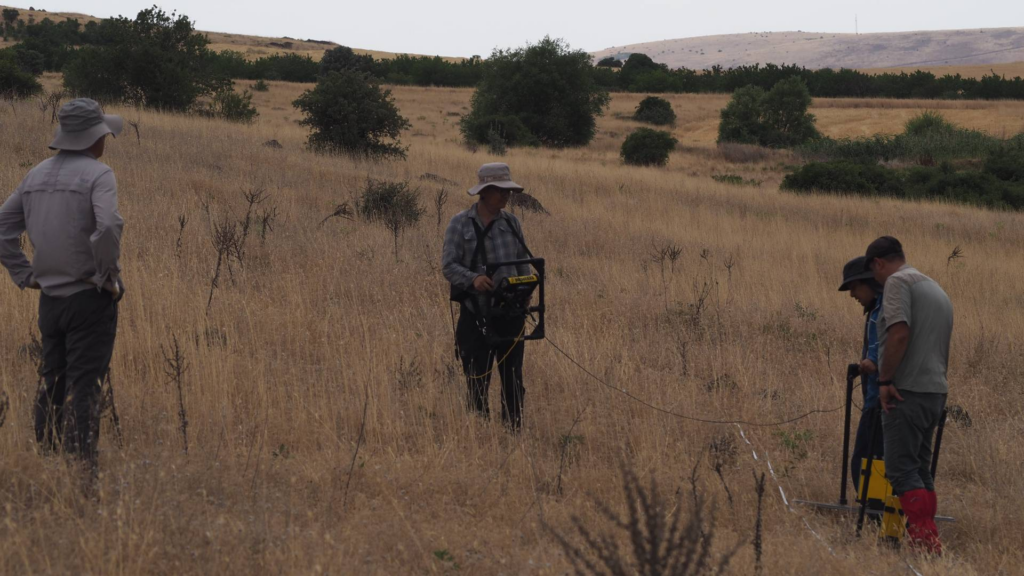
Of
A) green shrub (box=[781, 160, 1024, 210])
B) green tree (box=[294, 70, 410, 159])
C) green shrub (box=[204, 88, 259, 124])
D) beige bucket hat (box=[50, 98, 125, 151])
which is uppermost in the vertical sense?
green shrub (box=[204, 88, 259, 124])

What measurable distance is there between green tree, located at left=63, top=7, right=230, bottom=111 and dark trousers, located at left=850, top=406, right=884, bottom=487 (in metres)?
23.9

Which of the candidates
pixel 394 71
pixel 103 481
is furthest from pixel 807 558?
pixel 394 71

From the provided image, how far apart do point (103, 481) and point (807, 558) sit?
11.0 ft

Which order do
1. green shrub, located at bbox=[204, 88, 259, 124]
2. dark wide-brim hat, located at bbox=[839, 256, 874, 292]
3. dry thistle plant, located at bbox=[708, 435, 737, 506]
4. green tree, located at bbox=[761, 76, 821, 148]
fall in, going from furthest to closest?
green tree, located at bbox=[761, 76, 821, 148], green shrub, located at bbox=[204, 88, 259, 124], dry thistle plant, located at bbox=[708, 435, 737, 506], dark wide-brim hat, located at bbox=[839, 256, 874, 292]

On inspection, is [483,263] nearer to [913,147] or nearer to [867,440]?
[867,440]

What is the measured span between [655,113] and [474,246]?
169ft

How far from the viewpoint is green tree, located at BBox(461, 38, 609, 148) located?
4178 centimetres

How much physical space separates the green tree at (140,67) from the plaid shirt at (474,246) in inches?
884

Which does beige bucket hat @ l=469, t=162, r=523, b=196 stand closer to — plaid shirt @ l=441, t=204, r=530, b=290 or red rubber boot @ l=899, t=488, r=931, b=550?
plaid shirt @ l=441, t=204, r=530, b=290

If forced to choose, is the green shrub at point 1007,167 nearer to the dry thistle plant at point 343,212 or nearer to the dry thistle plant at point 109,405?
the dry thistle plant at point 343,212

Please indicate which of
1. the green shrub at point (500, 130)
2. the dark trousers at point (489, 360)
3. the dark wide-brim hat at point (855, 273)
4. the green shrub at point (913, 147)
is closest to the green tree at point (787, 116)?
the green shrub at point (913, 147)

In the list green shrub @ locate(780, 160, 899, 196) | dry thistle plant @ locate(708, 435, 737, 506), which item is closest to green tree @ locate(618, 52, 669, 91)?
green shrub @ locate(780, 160, 899, 196)

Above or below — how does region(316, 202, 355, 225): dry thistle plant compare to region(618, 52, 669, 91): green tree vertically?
below

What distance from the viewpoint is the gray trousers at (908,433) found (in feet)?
15.1
